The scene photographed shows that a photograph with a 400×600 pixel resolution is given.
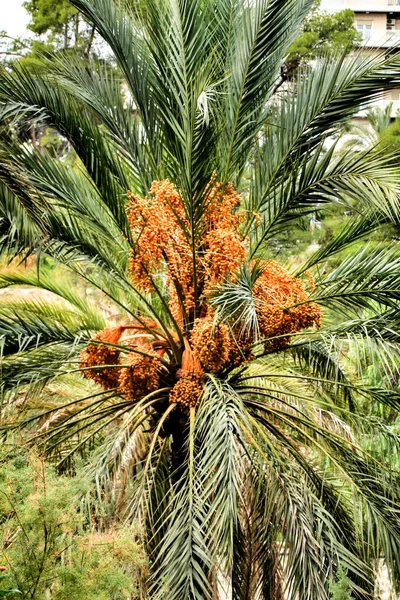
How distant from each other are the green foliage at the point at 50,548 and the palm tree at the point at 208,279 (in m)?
1.13

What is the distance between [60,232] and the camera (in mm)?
7422

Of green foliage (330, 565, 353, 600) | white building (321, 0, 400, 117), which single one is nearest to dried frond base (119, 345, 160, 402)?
green foliage (330, 565, 353, 600)

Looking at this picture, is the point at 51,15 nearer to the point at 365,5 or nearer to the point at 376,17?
the point at 376,17

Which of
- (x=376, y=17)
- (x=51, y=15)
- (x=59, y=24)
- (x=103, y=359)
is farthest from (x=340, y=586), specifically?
(x=376, y=17)

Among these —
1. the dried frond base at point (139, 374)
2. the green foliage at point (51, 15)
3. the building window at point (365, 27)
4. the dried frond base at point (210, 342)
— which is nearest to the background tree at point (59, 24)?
the green foliage at point (51, 15)

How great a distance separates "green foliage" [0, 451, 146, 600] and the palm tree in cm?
113

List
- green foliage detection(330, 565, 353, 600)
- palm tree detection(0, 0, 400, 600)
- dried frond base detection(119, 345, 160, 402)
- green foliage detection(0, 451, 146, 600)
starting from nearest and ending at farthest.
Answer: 1. green foliage detection(0, 451, 146, 600)
2. green foliage detection(330, 565, 353, 600)
3. palm tree detection(0, 0, 400, 600)
4. dried frond base detection(119, 345, 160, 402)

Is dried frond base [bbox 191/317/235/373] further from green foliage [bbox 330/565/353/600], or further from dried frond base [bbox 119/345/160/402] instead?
green foliage [bbox 330/565/353/600]

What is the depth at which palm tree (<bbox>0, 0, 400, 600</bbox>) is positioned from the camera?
6.83 meters

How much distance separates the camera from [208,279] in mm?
7164

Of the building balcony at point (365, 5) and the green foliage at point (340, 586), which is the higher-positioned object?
the building balcony at point (365, 5)

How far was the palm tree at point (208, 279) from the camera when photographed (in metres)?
6.83

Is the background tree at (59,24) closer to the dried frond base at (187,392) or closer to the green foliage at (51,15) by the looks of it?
the green foliage at (51,15)

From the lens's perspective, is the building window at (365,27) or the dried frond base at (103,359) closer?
the dried frond base at (103,359)
